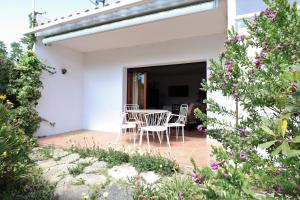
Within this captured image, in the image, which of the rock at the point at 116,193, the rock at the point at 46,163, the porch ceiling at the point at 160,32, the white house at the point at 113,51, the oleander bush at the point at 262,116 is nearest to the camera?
the oleander bush at the point at 262,116

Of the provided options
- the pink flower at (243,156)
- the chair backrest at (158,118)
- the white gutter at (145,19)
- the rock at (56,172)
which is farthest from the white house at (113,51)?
the pink flower at (243,156)

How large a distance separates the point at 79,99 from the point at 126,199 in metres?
5.73

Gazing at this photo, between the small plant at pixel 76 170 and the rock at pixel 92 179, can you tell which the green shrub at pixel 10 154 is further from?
the rock at pixel 92 179

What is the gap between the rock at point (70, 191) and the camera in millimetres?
2633

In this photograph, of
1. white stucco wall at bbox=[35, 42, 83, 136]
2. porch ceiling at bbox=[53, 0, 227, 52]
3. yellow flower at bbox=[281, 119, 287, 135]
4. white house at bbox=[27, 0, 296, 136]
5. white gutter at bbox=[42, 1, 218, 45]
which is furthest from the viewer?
white stucco wall at bbox=[35, 42, 83, 136]

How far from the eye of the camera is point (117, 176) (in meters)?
3.11

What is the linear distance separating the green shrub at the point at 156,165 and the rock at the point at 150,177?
4.0 inches

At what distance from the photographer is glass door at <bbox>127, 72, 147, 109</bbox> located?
24.5ft

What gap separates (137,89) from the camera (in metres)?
7.56

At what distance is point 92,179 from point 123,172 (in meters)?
0.46

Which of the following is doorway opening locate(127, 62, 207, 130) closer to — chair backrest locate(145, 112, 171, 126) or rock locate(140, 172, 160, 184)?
chair backrest locate(145, 112, 171, 126)

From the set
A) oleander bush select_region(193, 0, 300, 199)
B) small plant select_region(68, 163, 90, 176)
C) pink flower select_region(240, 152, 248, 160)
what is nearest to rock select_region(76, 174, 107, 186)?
small plant select_region(68, 163, 90, 176)

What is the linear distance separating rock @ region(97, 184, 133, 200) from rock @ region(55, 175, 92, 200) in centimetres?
21

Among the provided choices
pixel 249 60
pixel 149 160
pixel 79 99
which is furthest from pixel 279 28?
pixel 79 99
